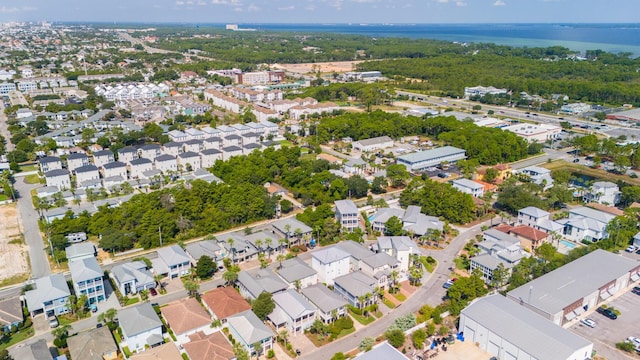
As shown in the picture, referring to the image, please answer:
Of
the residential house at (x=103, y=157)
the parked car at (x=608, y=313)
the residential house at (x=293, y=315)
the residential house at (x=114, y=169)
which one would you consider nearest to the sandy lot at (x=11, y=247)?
the residential house at (x=114, y=169)

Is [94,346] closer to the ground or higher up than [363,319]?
higher up

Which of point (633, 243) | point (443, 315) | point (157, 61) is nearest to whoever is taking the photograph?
point (443, 315)

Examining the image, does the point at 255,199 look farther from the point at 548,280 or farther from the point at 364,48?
the point at 364,48

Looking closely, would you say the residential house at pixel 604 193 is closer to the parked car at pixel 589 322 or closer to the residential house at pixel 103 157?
the parked car at pixel 589 322

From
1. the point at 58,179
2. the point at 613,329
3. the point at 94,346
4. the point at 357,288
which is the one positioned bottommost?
the point at 613,329

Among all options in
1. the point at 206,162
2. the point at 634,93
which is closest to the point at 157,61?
the point at 206,162

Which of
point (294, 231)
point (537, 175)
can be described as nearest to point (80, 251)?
point (294, 231)

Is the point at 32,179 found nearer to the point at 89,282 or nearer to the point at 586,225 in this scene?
the point at 89,282
